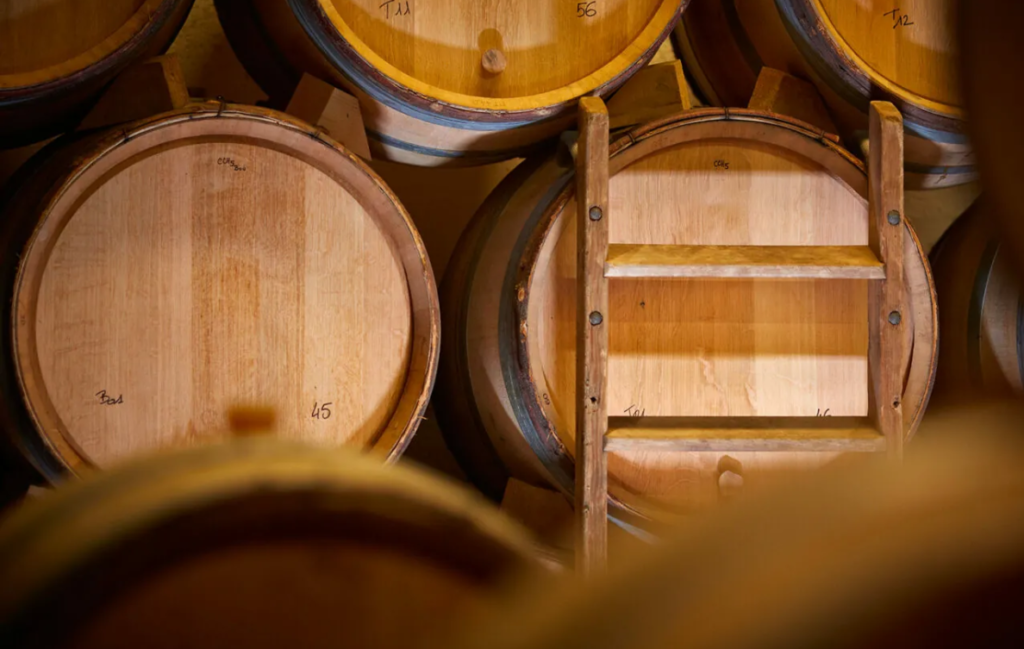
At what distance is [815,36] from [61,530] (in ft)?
6.17

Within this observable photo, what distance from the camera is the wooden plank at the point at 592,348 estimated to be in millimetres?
1751

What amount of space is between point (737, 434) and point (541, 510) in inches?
20.6

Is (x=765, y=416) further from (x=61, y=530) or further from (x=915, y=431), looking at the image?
(x=61, y=530)

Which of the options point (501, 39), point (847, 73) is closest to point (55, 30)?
point (501, 39)

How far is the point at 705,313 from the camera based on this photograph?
1.92 meters

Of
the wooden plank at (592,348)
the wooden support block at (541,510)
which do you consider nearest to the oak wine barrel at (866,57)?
the wooden plank at (592,348)

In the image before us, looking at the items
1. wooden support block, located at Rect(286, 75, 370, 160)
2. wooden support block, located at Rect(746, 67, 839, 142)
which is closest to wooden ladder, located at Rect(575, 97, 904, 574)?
wooden support block, located at Rect(746, 67, 839, 142)

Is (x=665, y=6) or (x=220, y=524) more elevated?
(x=665, y=6)

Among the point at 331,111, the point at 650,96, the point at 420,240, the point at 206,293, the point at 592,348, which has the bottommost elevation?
the point at 592,348

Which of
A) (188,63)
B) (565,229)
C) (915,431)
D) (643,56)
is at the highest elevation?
(188,63)

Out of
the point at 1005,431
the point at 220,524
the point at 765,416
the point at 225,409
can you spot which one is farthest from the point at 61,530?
the point at 765,416

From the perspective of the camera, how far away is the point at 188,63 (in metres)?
2.55

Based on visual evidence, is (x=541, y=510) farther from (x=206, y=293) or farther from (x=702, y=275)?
(x=206, y=293)

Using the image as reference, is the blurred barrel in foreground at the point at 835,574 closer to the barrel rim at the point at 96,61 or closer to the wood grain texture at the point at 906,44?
the barrel rim at the point at 96,61
